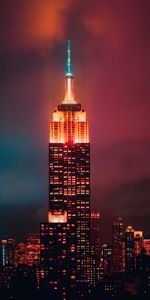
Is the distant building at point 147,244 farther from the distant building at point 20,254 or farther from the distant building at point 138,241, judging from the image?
the distant building at point 20,254

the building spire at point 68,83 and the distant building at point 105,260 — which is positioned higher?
the building spire at point 68,83

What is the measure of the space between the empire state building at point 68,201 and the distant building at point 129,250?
2669 mm

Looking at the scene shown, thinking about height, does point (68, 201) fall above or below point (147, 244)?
above

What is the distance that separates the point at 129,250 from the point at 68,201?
17.1ft

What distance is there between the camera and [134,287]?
6081 cm

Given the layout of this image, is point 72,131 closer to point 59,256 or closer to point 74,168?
point 74,168

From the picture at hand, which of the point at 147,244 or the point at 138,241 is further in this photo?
the point at 147,244

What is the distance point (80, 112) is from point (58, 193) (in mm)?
6057

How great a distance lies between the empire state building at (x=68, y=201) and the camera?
59.8 meters

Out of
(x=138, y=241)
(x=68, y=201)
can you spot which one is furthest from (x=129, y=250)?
(x=68, y=201)

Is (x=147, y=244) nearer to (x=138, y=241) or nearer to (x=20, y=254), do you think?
(x=138, y=241)

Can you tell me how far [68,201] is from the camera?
67875 millimetres

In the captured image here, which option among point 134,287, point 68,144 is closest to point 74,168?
point 68,144

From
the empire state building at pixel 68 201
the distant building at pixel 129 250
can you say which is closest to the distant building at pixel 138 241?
the distant building at pixel 129 250
